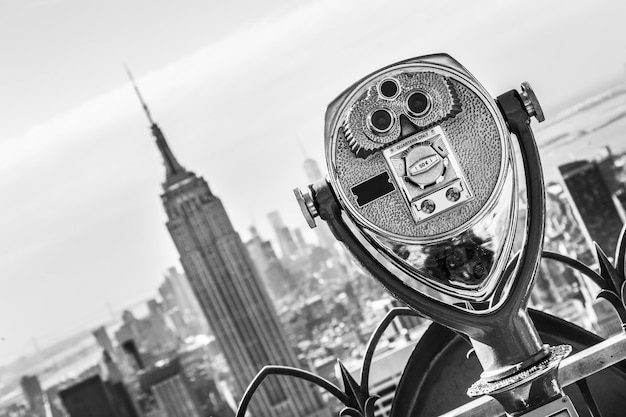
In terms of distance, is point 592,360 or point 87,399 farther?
point 87,399

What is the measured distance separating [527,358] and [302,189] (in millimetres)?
446

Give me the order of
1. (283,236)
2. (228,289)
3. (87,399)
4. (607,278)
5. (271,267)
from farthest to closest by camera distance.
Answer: (228,289) < (271,267) < (283,236) < (87,399) < (607,278)

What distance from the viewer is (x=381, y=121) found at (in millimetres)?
1433

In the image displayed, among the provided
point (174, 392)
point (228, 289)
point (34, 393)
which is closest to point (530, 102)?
point (34, 393)

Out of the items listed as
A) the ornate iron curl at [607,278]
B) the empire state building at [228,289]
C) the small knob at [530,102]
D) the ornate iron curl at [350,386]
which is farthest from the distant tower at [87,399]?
the empire state building at [228,289]

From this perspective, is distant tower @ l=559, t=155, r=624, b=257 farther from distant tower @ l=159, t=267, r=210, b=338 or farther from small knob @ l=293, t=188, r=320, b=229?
small knob @ l=293, t=188, r=320, b=229

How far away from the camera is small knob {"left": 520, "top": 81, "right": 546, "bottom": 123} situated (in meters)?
1.43

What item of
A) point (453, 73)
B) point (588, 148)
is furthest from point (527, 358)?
point (588, 148)

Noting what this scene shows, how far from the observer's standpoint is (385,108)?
1.44m

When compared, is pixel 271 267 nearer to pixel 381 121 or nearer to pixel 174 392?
pixel 174 392

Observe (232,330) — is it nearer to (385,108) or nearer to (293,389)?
(293,389)

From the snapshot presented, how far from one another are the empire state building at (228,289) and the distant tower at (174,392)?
9.58 metres

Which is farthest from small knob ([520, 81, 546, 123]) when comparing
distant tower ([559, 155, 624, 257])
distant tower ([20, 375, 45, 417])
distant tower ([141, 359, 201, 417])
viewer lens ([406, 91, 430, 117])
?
distant tower ([141, 359, 201, 417])

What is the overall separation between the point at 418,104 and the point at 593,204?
1630 cm
